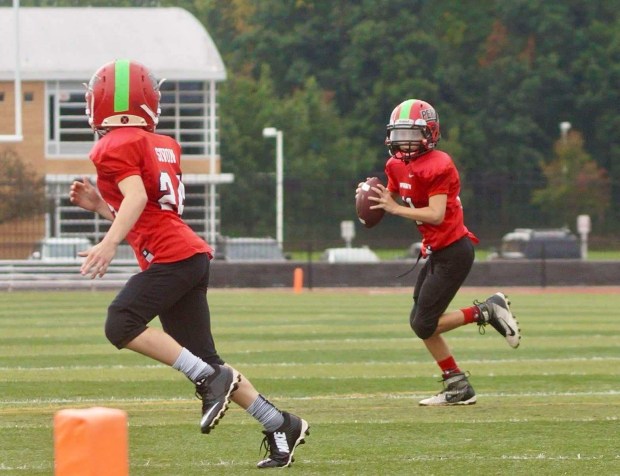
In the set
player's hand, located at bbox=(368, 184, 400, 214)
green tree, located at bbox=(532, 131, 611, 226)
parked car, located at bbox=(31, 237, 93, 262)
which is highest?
player's hand, located at bbox=(368, 184, 400, 214)

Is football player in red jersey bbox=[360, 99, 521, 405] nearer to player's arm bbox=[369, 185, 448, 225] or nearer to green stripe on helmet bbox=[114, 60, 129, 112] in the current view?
player's arm bbox=[369, 185, 448, 225]

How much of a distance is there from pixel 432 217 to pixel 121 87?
243 centimetres

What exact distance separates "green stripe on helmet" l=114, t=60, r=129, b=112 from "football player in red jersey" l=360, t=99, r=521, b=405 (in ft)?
7.18

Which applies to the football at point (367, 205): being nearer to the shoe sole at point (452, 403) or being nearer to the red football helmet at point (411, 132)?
the red football helmet at point (411, 132)

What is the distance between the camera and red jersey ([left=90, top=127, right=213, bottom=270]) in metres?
6.12

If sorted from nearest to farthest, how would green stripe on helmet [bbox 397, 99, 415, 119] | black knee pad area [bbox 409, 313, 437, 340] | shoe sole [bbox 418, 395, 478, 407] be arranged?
green stripe on helmet [bbox 397, 99, 415, 119], black knee pad area [bbox 409, 313, 437, 340], shoe sole [bbox 418, 395, 478, 407]

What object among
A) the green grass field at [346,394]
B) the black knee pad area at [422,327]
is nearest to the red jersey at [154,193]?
the green grass field at [346,394]

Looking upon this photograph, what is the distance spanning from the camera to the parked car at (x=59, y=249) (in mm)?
27641

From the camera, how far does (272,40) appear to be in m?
61.3

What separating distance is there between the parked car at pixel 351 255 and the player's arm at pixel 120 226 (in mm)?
25928

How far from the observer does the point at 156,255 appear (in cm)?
626

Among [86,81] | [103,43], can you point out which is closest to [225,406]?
[86,81]

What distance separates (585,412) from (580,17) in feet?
179

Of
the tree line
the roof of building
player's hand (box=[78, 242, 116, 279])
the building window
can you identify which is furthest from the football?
the tree line
